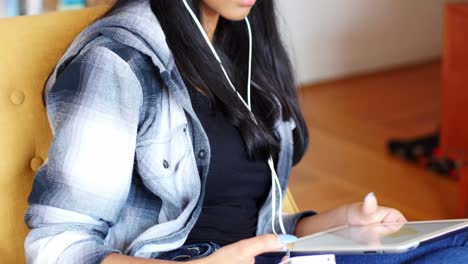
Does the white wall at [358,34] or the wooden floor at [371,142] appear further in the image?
the white wall at [358,34]

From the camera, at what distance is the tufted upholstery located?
1.25 meters

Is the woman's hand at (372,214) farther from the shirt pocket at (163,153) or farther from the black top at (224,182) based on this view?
the shirt pocket at (163,153)

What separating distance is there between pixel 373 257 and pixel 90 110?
17.1 inches

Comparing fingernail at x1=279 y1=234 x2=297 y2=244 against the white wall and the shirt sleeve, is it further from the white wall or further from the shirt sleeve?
the white wall

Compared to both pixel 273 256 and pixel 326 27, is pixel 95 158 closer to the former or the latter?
pixel 273 256

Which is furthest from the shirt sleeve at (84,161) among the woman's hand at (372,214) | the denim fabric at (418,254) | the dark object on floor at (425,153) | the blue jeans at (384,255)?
the dark object on floor at (425,153)

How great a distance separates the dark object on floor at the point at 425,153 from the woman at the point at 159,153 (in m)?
1.60

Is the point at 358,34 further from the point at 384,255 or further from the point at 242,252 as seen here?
the point at 242,252

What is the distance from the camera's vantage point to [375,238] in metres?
1.11

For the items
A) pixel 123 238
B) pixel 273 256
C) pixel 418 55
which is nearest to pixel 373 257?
pixel 273 256

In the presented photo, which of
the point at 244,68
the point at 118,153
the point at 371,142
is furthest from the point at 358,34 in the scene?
the point at 118,153

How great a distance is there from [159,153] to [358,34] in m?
2.98

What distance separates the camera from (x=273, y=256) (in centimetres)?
118

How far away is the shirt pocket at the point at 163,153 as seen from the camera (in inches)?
44.7
